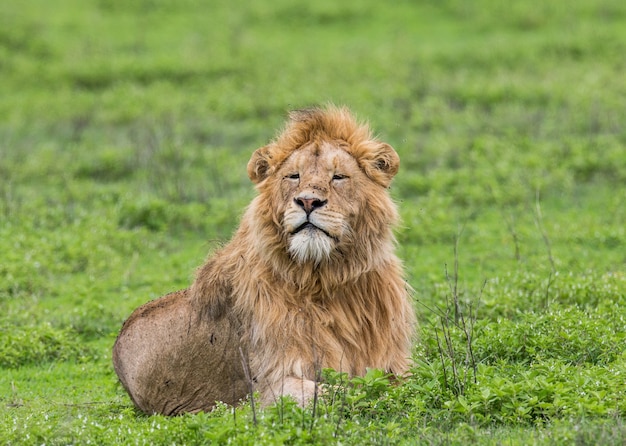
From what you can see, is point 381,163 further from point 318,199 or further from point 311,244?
point 311,244

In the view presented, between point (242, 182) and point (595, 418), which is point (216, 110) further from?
point (595, 418)

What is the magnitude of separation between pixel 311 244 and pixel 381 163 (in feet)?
2.91

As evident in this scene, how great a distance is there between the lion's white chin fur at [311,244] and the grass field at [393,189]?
800 millimetres

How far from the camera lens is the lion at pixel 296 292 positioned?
642 centimetres

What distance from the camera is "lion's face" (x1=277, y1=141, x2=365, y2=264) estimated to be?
6273 mm

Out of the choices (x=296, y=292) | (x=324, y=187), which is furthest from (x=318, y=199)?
(x=296, y=292)

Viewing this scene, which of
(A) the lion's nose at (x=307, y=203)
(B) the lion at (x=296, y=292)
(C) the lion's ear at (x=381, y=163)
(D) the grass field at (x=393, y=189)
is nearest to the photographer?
(D) the grass field at (x=393, y=189)

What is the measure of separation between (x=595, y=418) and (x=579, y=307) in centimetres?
284

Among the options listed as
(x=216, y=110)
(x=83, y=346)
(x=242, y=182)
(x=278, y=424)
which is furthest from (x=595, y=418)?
(x=216, y=110)

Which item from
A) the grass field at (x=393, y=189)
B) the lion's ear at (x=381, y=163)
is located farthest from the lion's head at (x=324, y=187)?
the grass field at (x=393, y=189)

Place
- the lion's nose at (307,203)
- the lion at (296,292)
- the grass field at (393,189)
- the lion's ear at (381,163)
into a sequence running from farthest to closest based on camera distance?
the lion's ear at (381,163) < the lion at (296,292) < the lion's nose at (307,203) < the grass field at (393,189)

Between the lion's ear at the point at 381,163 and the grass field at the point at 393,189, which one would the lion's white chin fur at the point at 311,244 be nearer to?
the lion's ear at the point at 381,163

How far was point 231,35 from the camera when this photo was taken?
2288 centimetres

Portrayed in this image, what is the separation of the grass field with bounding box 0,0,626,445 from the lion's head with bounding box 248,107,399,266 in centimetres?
73
